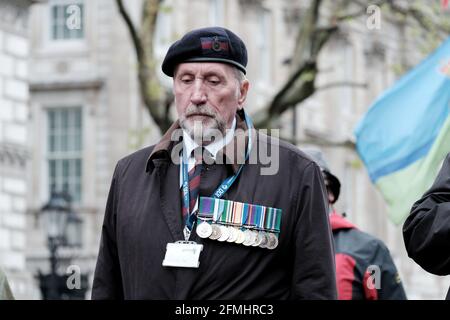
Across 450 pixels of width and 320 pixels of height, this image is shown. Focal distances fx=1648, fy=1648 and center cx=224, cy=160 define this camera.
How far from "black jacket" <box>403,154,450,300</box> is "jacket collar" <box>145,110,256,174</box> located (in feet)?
2.54

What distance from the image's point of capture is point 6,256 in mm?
26141

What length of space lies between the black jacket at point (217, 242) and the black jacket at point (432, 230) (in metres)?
0.46

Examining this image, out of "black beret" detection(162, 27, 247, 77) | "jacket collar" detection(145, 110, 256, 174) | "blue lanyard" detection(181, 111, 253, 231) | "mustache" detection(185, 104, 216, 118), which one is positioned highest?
"black beret" detection(162, 27, 247, 77)

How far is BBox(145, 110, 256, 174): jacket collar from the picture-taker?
21.5 ft

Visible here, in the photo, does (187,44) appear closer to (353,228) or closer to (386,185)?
(353,228)

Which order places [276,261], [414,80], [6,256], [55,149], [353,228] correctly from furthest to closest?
[55,149], [6,256], [414,80], [353,228], [276,261]

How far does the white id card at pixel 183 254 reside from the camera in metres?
6.30

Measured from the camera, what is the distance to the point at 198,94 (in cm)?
646

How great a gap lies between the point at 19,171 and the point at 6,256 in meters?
1.38

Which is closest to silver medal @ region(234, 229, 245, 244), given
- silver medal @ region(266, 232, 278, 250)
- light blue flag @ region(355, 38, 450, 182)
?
silver medal @ region(266, 232, 278, 250)

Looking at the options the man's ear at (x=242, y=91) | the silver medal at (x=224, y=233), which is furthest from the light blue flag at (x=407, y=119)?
the silver medal at (x=224, y=233)

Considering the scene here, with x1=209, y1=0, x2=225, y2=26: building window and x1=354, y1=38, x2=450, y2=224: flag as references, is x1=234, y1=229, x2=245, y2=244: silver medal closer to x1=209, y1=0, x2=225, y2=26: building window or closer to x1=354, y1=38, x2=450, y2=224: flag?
x1=354, y1=38, x2=450, y2=224: flag

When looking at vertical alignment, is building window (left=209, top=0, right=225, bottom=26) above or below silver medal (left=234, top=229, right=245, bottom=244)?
below
